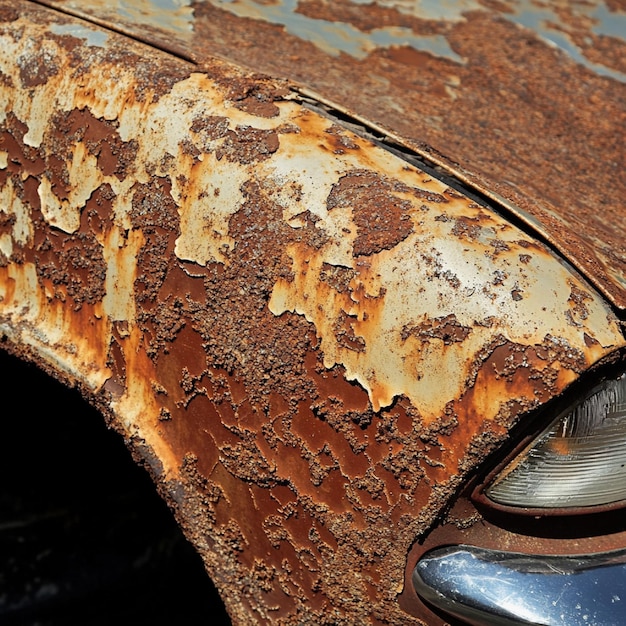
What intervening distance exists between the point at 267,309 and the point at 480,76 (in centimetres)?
85

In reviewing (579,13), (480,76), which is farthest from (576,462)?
(579,13)

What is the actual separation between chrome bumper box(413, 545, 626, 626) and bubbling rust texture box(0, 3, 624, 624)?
0.16 feet

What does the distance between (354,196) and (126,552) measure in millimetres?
1328

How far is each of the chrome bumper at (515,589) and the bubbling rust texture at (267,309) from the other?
5 cm

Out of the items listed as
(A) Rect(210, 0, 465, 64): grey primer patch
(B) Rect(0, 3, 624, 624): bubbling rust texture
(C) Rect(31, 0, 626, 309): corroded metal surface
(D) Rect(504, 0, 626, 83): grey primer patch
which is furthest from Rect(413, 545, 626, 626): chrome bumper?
(D) Rect(504, 0, 626, 83): grey primer patch

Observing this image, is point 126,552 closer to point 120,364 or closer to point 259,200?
point 120,364

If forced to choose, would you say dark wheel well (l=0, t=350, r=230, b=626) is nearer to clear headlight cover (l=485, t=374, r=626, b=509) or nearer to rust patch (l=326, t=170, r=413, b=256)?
rust patch (l=326, t=170, r=413, b=256)

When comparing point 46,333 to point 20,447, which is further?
point 20,447

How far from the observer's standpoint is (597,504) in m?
0.97

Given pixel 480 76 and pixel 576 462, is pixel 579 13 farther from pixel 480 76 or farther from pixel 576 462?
pixel 576 462

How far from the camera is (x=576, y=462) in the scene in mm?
930

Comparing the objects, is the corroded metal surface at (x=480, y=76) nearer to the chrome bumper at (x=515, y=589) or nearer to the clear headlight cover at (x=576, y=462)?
the clear headlight cover at (x=576, y=462)


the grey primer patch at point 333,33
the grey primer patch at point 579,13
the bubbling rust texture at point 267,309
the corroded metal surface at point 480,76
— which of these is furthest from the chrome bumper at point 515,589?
the grey primer patch at point 579,13

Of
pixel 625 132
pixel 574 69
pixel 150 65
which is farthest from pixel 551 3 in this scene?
pixel 150 65
